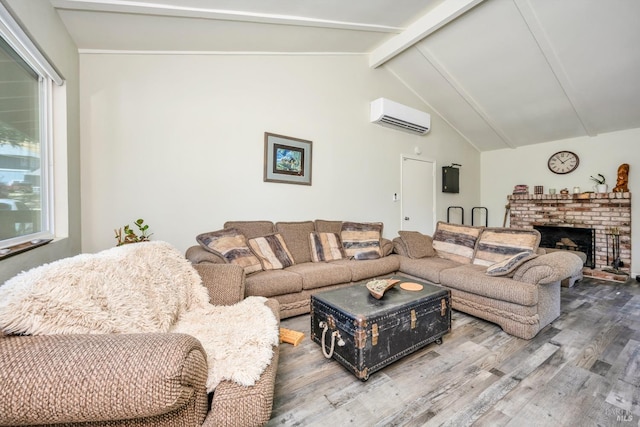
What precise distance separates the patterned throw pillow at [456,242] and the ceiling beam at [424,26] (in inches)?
88.8

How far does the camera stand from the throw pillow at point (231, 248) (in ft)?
8.05

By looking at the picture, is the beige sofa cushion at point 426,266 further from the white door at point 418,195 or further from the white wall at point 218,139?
the white door at point 418,195

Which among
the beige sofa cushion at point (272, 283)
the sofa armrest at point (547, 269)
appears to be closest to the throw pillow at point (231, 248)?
the beige sofa cushion at point (272, 283)

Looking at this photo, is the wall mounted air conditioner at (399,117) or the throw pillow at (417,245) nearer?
the throw pillow at (417,245)

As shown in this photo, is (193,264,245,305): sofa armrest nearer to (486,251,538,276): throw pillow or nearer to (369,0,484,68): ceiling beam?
(486,251,538,276): throw pillow

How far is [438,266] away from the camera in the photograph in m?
2.87

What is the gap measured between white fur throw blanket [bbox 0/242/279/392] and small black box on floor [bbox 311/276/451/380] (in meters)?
0.45

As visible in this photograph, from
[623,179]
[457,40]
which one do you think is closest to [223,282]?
[457,40]

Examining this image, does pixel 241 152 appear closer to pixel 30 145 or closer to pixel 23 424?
pixel 30 145

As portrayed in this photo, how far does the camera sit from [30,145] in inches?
71.7

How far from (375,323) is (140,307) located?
3.99ft

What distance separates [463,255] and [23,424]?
11.0 ft

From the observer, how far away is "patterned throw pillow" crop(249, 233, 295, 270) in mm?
2695

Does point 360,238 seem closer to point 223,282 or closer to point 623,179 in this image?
point 223,282
